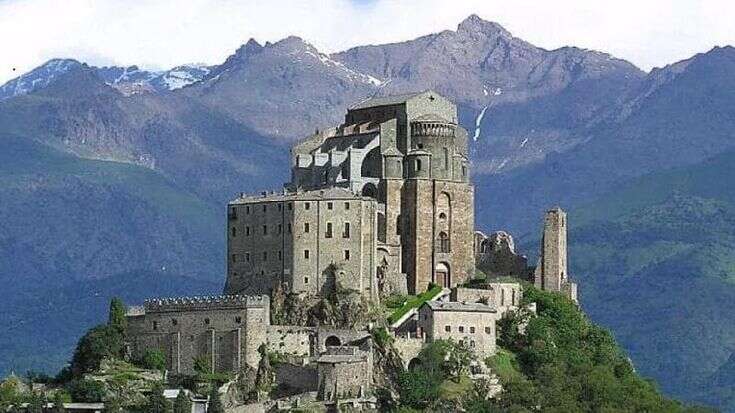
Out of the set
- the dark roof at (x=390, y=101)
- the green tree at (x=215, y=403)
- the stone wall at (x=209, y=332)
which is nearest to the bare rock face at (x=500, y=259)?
the dark roof at (x=390, y=101)

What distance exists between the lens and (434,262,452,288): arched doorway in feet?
500

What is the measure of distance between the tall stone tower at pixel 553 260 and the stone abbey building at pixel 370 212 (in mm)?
6585

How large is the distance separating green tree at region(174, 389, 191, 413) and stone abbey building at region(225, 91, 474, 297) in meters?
14.3

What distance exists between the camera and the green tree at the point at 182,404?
130875 millimetres

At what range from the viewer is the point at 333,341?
14088 centimetres

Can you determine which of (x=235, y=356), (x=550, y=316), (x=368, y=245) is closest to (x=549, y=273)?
(x=550, y=316)

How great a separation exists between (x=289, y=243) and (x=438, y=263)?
1220 centimetres

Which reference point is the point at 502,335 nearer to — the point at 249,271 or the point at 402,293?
the point at 402,293

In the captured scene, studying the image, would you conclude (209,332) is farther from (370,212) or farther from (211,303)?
(370,212)

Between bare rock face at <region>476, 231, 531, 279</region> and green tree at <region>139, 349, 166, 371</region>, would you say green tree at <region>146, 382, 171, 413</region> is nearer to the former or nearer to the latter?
green tree at <region>139, 349, 166, 371</region>

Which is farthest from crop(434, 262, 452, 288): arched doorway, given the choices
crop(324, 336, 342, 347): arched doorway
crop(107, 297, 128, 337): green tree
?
crop(107, 297, 128, 337): green tree

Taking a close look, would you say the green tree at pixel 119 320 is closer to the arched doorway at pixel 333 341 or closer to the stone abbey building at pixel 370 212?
the stone abbey building at pixel 370 212

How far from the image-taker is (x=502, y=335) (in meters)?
149

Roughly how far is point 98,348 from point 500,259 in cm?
3096
